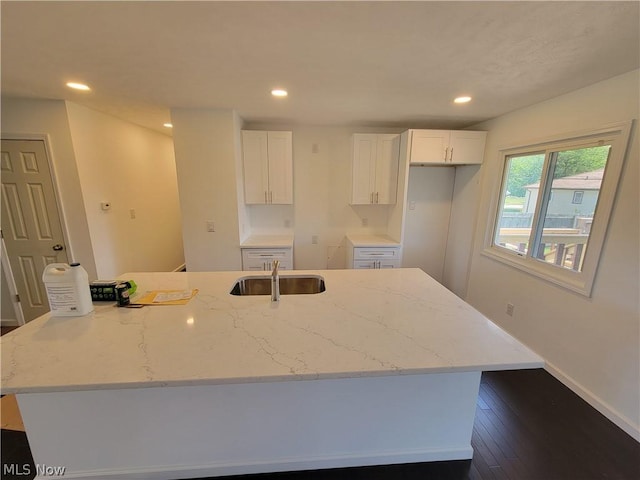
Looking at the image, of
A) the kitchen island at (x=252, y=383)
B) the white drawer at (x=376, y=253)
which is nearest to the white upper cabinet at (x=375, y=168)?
the white drawer at (x=376, y=253)

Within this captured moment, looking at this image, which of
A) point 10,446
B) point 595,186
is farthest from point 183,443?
point 595,186

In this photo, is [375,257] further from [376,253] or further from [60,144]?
[60,144]

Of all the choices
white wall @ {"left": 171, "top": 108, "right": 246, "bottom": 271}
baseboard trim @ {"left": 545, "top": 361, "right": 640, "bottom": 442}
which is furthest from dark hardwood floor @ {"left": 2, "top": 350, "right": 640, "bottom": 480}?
white wall @ {"left": 171, "top": 108, "right": 246, "bottom": 271}

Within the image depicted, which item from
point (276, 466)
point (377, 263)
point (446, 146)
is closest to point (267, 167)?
point (377, 263)

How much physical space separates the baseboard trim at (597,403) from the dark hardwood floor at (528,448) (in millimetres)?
35

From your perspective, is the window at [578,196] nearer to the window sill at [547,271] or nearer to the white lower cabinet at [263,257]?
the window sill at [547,271]

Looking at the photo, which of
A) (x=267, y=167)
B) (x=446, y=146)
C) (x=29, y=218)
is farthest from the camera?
(x=267, y=167)

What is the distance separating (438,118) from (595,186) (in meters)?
1.65

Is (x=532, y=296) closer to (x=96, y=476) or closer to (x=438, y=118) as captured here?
(x=438, y=118)

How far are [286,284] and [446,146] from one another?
8.36 ft

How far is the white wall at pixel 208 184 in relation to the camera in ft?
9.02

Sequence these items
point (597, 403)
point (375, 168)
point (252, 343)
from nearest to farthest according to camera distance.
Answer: point (252, 343), point (597, 403), point (375, 168)

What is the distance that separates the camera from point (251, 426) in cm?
133

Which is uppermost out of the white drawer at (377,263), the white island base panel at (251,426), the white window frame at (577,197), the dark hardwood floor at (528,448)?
the white window frame at (577,197)
